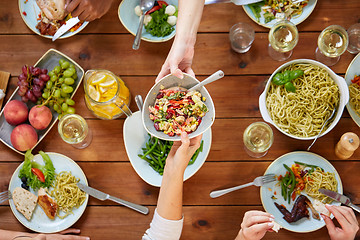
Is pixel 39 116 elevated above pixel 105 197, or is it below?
above

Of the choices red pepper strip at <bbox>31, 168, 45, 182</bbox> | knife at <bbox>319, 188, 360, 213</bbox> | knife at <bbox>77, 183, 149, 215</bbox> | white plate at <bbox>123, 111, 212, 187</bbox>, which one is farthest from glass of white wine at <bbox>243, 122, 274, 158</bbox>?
red pepper strip at <bbox>31, 168, 45, 182</bbox>

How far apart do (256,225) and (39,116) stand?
124cm

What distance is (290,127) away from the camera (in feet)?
5.70

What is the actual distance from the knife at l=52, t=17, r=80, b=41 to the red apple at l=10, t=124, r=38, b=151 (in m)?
0.53

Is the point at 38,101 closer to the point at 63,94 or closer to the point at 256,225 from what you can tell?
the point at 63,94

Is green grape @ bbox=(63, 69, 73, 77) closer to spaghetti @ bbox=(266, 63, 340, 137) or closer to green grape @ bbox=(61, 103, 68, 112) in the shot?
green grape @ bbox=(61, 103, 68, 112)

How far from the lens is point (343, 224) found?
5.22ft

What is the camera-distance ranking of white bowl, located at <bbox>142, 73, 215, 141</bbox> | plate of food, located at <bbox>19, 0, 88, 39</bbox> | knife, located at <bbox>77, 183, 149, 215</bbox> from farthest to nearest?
plate of food, located at <bbox>19, 0, 88, 39</bbox>
knife, located at <bbox>77, 183, 149, 215</bbox>
white bowl, located at <bbox>142, 73, 215, 141</bbox>

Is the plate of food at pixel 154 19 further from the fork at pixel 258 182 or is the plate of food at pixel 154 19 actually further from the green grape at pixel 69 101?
the fork at pixel 258 182

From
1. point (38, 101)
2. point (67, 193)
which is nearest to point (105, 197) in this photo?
point (67, 193)

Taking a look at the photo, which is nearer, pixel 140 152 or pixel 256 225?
pixel 256 225

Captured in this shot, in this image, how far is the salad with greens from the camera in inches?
72.9

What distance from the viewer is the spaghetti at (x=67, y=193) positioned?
1.82 m

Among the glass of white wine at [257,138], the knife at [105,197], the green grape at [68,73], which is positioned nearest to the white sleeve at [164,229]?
the knife at [105,197]
